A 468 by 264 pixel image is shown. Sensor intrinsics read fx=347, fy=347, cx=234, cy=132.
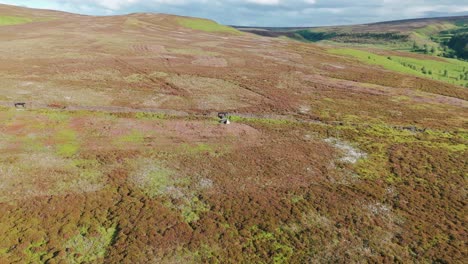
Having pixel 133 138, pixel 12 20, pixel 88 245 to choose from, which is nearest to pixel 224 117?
pixel 133 138

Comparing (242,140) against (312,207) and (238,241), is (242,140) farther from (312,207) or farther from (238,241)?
(238,241)

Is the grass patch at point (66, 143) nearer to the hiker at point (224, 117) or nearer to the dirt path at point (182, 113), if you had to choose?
the dirt path at point (182, 113)

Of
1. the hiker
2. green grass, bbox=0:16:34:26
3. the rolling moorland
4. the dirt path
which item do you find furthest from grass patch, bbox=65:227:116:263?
green grass, bbox=0:16:34:26

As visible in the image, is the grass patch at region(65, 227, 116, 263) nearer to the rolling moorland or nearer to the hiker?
the rolling moorland

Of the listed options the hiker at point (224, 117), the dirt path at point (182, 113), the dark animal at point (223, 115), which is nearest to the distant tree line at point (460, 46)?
the dirt path at point (182, 113)

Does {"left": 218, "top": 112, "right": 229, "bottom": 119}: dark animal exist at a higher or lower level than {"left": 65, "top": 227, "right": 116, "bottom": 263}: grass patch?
higher

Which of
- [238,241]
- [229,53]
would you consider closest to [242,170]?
[238,241]

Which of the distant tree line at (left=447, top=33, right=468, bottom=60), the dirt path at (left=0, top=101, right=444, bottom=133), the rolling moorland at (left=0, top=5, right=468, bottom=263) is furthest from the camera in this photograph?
the distant tree line at (left=447, top=33, right=468, bottom=60)

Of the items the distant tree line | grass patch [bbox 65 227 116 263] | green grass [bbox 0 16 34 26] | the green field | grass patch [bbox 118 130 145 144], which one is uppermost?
green grass [bbox 0 16 34 26]
